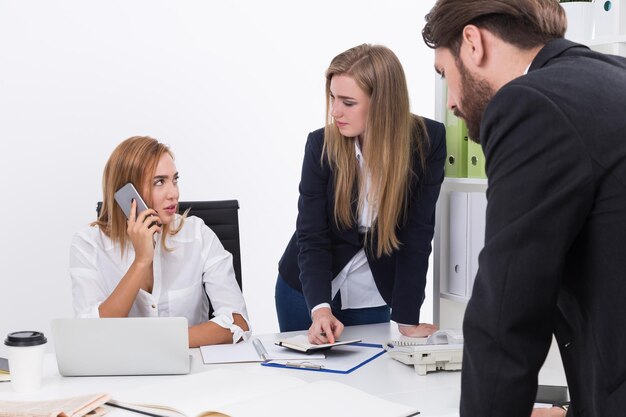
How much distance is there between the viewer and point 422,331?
7.50 feet

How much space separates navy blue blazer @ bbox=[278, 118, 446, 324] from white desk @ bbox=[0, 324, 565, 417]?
430mm

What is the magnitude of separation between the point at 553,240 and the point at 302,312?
1.75 m

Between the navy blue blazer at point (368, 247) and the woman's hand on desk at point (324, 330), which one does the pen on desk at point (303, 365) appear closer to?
the woman's hand on desk at point (324, 330)

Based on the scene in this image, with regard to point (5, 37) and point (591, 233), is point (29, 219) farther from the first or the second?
point (591, 233)

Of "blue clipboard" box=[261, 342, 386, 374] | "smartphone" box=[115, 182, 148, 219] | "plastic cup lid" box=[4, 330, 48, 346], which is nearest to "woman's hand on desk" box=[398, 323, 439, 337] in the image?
"blue clipboard" box=[261, 342, 386, 374]

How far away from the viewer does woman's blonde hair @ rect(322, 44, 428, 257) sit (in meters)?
2.29

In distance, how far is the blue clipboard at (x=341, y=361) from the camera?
6.11 feet

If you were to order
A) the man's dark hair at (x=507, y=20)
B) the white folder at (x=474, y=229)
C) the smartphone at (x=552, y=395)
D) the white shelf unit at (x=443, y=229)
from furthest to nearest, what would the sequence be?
1. the white shelf unit at (x=443, y=229)
2. the white folder at (x=474, y=229)
3. the smartphone at (x=552, y=395)
4. the man's dark hair at (x=507, y=20)

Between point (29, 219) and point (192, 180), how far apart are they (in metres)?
0.81

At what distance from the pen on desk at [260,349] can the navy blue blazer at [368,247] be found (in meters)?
0.27

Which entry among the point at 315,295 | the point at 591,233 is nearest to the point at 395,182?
the point at 315,295

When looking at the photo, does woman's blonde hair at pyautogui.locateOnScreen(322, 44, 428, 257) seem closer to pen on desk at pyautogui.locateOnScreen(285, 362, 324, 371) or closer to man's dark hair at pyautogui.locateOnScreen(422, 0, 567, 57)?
pen on desk at pyautogui.locateOnScreen(285, 362, 324, 371)

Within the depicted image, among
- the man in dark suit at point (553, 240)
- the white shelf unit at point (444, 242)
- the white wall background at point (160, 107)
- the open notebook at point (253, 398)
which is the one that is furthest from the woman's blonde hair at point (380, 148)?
the white wall background at point (160, 107)

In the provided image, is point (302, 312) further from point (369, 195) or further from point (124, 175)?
point (124, 175)
